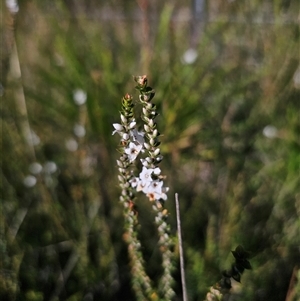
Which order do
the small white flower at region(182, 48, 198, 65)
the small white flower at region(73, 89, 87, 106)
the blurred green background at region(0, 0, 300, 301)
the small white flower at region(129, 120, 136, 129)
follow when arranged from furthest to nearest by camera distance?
the small white flower at region(182, 48, 198, 65) < the small white flower at region(73, 89, 87, 106) < the blurred green background at region(0, 0, 300, 301) < the small white flower at region(129, 120, 136, 129)

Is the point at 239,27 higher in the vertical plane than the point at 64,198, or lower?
higher

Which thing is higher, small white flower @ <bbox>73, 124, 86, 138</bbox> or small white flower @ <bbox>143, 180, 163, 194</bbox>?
small white flower @ <bbox>73, 124, 86, 138</bbox>

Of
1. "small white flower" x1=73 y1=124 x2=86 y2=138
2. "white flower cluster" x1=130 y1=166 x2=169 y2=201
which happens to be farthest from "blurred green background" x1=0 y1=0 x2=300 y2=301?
"white flower cluster" x1=130 y1=166 x2=169 y2=201

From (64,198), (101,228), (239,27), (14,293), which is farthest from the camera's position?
(239,27)

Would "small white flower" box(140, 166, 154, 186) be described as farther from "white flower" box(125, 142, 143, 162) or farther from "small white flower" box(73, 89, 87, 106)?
"small white flower" box(73, 89, 87, 106)

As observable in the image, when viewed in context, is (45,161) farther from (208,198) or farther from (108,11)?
(108,11)

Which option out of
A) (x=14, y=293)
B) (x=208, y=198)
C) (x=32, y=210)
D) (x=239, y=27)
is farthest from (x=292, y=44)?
(x=14, y=293)

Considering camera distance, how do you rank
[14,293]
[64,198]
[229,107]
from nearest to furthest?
[14,293]
[64,198]
[229,107]
